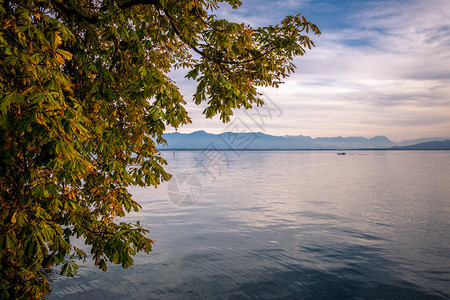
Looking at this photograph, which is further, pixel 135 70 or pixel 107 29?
pixel 107 29

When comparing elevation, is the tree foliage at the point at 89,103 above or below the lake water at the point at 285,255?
above

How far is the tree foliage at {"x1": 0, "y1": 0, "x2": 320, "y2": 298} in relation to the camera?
469 cm

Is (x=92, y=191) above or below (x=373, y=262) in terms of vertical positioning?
above

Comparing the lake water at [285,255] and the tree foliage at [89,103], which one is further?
the lake water at [285,255]

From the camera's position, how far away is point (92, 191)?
25.5 feet

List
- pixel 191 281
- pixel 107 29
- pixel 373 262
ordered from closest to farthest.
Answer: pixel 107 29, pixel 191 281, pixel 373 262

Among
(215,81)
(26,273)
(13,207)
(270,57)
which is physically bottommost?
(26,273)

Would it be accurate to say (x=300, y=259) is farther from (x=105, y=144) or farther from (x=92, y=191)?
(x=105, y=144)

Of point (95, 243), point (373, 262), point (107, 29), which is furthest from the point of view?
point (373, 262)

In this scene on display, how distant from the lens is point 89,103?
284 inches

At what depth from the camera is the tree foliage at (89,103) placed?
4691 millimetres

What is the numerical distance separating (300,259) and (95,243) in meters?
9.88

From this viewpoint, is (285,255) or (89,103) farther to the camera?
(285,255)

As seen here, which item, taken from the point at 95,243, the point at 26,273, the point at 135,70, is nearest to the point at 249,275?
the point at 95,243
